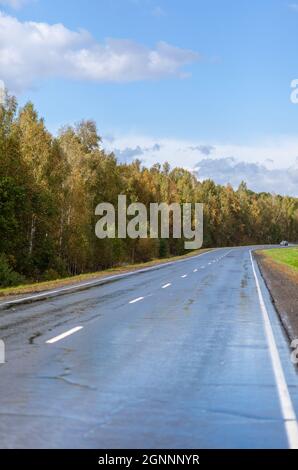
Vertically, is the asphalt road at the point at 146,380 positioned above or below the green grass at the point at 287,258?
above

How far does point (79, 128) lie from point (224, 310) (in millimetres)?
61167

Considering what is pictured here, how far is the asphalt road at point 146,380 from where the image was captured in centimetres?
604

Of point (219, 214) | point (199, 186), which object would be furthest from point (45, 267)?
point (199, 186)

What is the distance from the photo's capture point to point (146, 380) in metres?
8.51

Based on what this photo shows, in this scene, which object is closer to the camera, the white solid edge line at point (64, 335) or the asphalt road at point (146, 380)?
the asphalt road at point (146, 380)

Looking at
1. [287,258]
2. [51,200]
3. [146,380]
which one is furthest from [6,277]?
[287,258]

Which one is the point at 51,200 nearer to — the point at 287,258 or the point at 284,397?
the point at 287,258

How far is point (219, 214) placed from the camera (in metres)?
172

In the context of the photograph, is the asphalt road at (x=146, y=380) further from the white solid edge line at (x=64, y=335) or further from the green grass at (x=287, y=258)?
the green grass at (x=287, y=258)

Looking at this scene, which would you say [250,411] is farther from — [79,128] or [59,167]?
[79,128]

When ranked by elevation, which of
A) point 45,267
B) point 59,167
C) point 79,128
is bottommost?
A: point 45,267

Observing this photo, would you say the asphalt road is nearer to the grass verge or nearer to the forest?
the forest

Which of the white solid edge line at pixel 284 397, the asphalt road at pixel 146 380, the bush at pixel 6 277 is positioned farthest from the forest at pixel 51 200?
the white solid edge line at pixel 284 397

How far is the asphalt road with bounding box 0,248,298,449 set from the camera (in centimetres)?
604
